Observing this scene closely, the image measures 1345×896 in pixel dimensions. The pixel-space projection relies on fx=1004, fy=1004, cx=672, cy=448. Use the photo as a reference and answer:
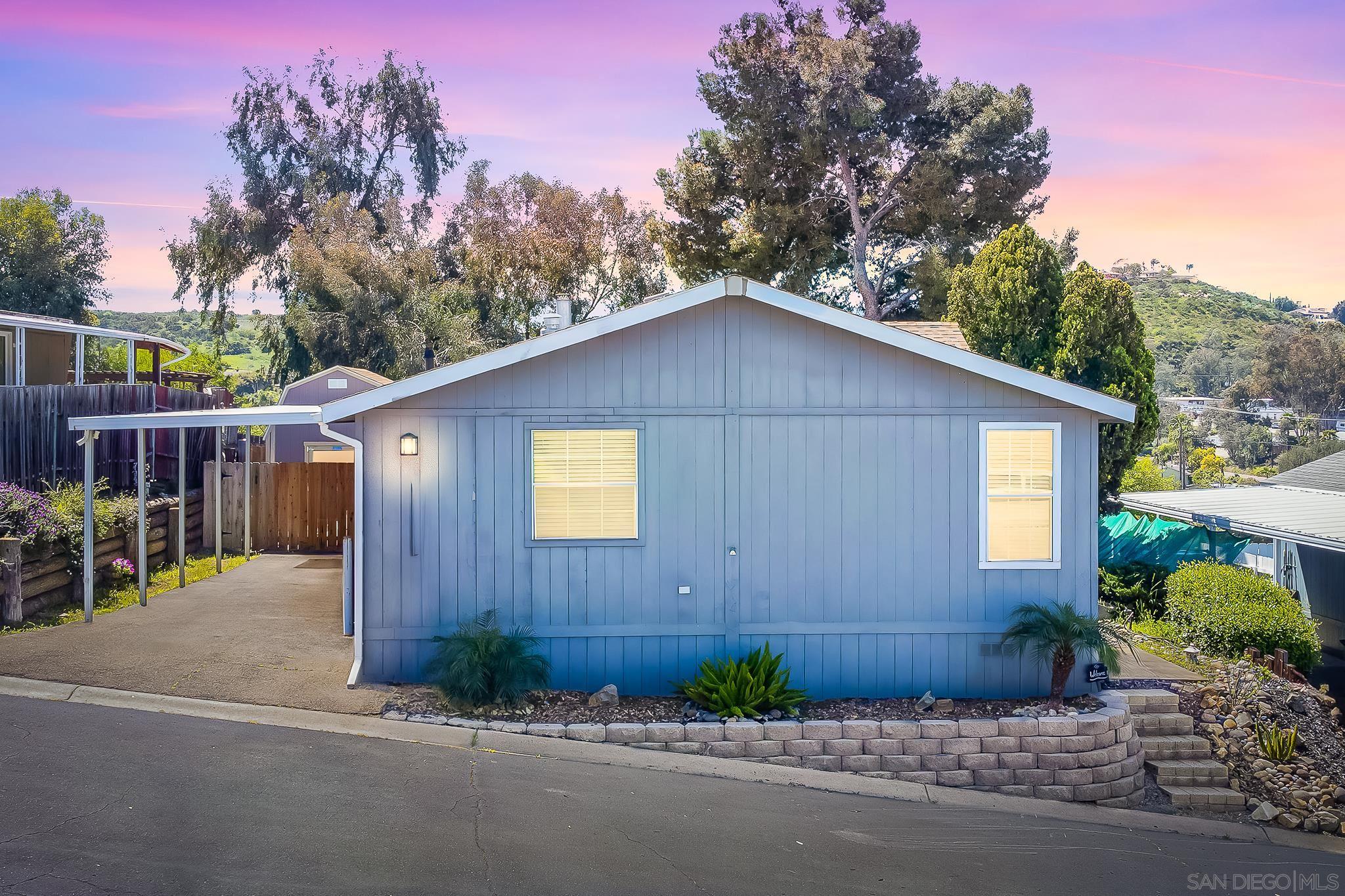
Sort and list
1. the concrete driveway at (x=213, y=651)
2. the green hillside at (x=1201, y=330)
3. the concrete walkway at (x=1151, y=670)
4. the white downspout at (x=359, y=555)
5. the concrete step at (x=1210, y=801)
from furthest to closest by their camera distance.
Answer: the green hillside at (x=1201, y=330)
the concrete walkway at (x=1151, y=670)
the white downspout at (x=359, y=555)
the concrete driveway at (x=213, y=651)
the concrete step at (x=1210, y=801)

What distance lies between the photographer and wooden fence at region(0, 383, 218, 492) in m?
13.4

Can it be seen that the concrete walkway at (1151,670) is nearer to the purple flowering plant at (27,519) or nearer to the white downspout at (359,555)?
the white downspout at (359,555)

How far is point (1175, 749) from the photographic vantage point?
28.7 ft

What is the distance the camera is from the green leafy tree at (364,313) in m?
30.7

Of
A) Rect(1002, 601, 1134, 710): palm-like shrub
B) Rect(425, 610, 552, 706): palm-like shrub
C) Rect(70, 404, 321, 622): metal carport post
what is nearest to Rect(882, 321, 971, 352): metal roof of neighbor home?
Rect(1002, 601, 1134, 710): palm-like shrub

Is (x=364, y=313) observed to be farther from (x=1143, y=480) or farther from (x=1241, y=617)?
(x=1241, y=617)

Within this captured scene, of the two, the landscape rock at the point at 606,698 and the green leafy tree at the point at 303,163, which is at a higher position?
the green leafy tree at the point at 303,163

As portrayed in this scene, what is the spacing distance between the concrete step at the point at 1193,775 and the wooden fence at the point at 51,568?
10.9 metres

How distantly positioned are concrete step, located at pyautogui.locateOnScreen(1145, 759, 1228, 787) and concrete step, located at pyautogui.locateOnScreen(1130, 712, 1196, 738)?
1.32ft

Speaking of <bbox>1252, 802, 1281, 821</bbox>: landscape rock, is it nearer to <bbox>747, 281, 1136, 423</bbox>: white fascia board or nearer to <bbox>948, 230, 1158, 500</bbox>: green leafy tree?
<bbox>747, 281, 1136, 423</bbox>: white fascia board

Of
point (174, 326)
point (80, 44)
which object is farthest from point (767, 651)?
point (174, 326)

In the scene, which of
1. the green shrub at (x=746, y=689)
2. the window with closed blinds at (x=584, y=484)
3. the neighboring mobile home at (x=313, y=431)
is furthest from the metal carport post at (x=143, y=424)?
the neighboring mobile home at (x=313, y=431)

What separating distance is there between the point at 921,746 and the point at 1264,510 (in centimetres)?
820

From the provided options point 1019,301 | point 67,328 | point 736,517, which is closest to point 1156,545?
point 1019,301
